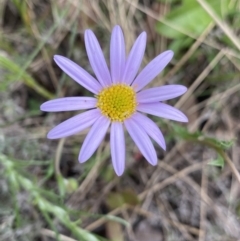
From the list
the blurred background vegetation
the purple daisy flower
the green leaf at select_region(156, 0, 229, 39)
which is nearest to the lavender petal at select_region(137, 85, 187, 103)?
the purple daisy flower

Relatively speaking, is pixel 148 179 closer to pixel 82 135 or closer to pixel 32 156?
pixel 82 135

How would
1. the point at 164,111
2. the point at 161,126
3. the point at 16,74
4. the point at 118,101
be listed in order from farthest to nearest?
the point at 161,126 → the point at 16,74 → the point at 118,101 → the point at 164,111

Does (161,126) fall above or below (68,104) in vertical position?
above

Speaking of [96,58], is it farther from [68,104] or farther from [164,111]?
[164,111]

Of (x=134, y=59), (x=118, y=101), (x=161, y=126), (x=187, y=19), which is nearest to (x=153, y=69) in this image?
(x=134, y=59)

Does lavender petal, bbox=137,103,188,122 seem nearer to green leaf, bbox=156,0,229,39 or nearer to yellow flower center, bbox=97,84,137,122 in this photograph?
yellow flower center, bbox=97,84,137,122
